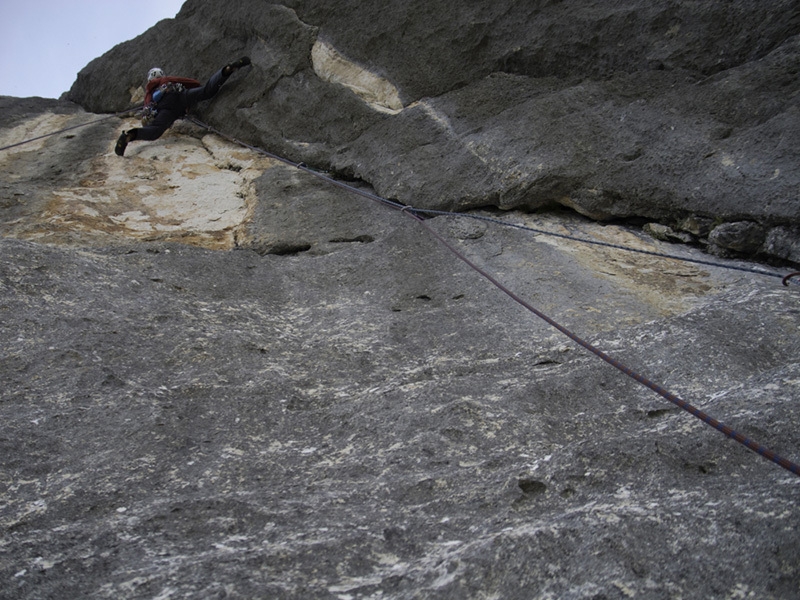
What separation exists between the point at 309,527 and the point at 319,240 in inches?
102

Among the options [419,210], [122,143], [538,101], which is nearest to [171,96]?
[122,143]

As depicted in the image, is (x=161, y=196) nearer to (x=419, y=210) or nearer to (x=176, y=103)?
(x=176, y=103)

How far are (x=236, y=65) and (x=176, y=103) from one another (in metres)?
0.75

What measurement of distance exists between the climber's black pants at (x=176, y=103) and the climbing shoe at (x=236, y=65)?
0.05 m

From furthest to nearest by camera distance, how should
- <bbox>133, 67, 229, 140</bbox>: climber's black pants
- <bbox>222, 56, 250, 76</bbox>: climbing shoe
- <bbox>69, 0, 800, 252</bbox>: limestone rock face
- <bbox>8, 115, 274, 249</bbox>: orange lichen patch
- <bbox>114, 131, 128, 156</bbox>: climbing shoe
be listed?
<bbox>222, 56, 250, 76</bbox>: climbing shoe → <bbox>133, 67, 229, 140</bbox>: climber's black pants → <bbox>114, 131, 128, 156</bbox>: climbing shoe → <bbox>8, 115, 274, 249</bbox>: orange lichen patch → <bbox>69, 0, 800, 252</bbox>: limestone rock face

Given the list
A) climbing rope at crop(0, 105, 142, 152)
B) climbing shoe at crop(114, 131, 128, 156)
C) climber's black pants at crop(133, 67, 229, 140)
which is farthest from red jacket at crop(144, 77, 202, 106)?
climbing shoe at crop(114, 131, 128, 156)

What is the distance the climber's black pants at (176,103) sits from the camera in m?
6.02

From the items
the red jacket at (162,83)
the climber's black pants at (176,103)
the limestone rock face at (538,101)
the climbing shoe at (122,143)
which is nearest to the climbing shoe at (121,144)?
the climbing shoe at (122,143)

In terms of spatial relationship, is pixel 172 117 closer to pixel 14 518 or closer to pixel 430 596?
pixel 14 518

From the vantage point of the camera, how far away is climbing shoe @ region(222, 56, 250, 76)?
6141 mm

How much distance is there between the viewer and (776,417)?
7.53 ft

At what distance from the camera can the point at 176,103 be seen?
6.29 m

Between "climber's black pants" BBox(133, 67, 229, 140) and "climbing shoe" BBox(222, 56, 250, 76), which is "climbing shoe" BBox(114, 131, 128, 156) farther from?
"climbing shoe" BBox(222, 56, 250, 76)

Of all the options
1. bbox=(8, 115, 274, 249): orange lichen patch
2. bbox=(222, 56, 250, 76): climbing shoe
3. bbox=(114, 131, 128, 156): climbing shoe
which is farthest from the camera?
bbox=(222, 56, 250, 76): climbing shoe
